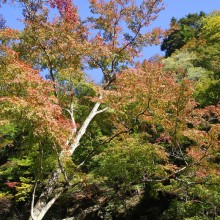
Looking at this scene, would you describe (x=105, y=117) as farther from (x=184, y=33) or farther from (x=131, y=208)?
(x=184, y=33)

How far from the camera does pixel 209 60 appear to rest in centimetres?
2052

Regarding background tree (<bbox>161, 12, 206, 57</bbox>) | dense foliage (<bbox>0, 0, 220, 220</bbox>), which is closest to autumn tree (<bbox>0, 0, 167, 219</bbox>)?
dense foliage (<bbox>0, 0, 220, 220</bbox>)

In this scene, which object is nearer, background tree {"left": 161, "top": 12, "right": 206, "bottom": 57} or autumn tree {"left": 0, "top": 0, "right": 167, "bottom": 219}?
autumn tree {"left": 0, "top": 0, "right": 167, "bottom": 219}

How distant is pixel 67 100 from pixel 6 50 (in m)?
3.71

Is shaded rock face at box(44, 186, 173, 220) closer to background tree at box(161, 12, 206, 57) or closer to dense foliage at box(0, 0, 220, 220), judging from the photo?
dense foliage at box(0, 0, 220, 220)

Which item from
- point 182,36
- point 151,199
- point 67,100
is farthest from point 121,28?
point 182,36

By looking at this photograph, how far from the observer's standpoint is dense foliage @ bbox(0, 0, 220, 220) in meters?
6.89

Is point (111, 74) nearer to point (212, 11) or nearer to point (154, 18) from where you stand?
point (154, 18)

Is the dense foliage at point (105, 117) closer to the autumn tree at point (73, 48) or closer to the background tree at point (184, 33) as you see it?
the autumn tree at point (73, 48)

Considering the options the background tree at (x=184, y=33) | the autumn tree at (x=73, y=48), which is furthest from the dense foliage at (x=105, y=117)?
the background tree at (x=184, y=33)

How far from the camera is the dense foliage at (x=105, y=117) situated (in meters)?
6.89

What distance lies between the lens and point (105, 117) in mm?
11352

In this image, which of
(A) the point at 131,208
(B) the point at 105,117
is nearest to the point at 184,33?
(B) the point at 105,117

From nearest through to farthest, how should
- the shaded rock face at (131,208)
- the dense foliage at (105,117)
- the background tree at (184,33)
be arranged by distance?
the dense foliage at (105,117) → the shaded rock face at (131,208) → the background tree at (184,33)
